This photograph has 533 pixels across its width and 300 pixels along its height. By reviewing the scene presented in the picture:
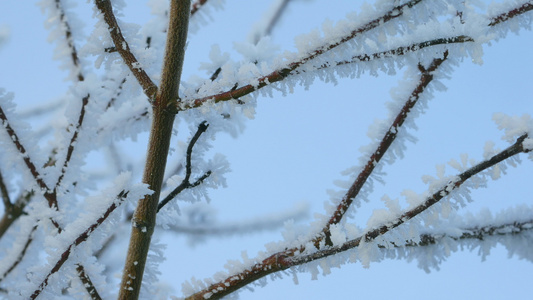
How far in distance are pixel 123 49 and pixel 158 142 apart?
24cm

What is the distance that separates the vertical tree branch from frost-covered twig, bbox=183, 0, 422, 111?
53 millimetres

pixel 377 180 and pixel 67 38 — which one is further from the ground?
pixel 67 38

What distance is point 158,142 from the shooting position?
3.17 feet

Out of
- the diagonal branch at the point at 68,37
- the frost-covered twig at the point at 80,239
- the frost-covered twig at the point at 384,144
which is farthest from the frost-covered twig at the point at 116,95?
the frost-covered twig at the point at 384,144

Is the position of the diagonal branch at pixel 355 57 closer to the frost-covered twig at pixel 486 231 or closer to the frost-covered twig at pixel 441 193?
the frost-covered twig at pixel 441 193

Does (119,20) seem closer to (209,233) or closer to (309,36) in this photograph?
(309,36)

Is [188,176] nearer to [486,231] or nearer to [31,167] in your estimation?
[31,167]

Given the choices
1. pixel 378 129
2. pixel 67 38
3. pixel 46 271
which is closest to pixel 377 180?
pixel 378 129

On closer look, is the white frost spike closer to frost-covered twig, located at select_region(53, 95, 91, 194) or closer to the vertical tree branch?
the vertical tree branch

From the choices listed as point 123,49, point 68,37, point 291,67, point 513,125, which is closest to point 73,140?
point 68,37

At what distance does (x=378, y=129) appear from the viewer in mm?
1096

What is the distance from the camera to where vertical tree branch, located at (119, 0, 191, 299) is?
3.12ft

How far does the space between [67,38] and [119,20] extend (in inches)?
26.5

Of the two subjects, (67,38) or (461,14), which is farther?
(67,38)
